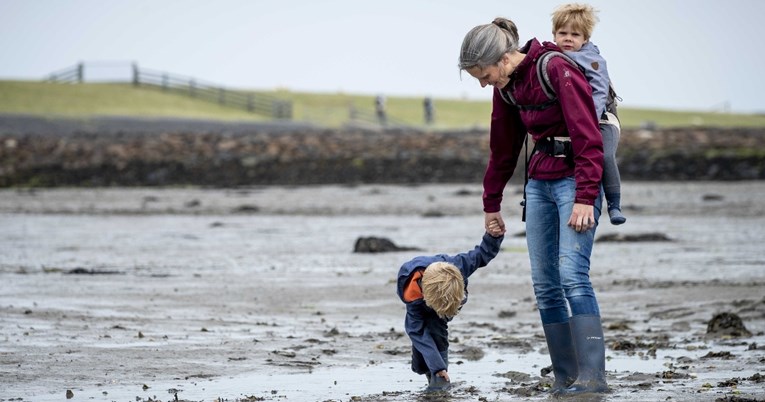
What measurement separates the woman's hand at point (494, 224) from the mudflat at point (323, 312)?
86cm

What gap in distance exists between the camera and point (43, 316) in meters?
9.28

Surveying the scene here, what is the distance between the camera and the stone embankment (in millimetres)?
32156

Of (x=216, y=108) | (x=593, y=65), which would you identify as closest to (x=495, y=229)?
(x=593, y=65)

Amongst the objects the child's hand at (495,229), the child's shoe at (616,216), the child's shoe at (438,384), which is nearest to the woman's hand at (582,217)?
the child's shoe at (616,216)

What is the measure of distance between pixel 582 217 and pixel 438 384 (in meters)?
1.33

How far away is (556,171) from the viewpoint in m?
6.36

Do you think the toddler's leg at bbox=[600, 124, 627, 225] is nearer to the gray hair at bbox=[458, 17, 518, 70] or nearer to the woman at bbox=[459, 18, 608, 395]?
the woman at bbox=[459, 18, 608, 395]

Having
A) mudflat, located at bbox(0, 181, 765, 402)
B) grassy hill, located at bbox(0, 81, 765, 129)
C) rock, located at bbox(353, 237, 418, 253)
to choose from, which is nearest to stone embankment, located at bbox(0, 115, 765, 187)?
mudflat, located at bbox(0, 181, 765, 402)

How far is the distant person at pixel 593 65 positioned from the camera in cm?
630

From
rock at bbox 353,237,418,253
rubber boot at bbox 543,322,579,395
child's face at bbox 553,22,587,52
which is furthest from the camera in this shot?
rock at bbox 353,237,418,253

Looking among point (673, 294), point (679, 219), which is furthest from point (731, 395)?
point (679, 219)

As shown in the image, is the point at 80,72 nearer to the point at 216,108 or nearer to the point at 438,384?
the point at 216,108

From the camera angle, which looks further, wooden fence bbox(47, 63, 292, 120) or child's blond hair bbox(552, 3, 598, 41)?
wooden fence bbox(47, 63, 292, 120)

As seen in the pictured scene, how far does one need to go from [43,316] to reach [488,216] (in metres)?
4.04
